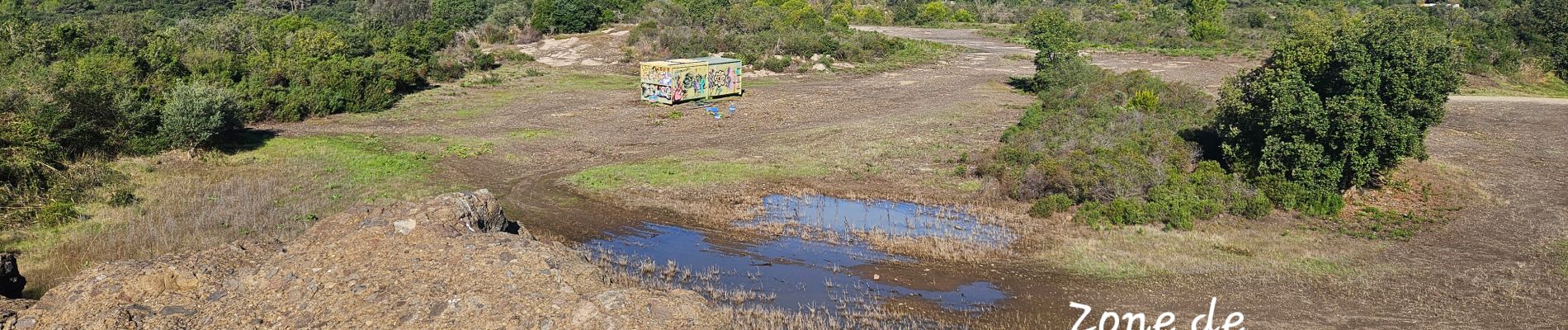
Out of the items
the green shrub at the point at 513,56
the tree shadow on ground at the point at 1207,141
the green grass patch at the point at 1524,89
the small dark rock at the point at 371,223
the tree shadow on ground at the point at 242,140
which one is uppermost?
the small dark rock at the point at 371,223

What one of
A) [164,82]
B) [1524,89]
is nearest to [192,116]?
[164,82]

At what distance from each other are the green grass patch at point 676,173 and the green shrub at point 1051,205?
247 inches

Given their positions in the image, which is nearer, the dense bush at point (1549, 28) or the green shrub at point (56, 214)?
the green shrub at point (56, 214)

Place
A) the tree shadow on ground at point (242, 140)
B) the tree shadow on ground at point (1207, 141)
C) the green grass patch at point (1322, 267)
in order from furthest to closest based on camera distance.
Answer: the tree shadow on ground at point (242, 140) → the tree shadow on ground at point (1207, 141) → the green grass patch at point (1322, 267)

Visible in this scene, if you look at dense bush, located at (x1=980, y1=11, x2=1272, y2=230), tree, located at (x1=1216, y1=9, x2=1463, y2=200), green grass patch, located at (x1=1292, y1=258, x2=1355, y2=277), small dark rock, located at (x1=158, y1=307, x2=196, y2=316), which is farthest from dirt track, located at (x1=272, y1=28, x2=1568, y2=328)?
small dark rock, located at (x1=158, y1=307, x2=196, y2=316)

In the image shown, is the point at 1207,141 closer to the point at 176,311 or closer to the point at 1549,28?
the point at 176,311

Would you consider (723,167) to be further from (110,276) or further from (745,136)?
(110,276)

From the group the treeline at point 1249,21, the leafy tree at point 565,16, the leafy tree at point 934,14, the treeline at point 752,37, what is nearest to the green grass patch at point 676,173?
the treeline at point 1249,21

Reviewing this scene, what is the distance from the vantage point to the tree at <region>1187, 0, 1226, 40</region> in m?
73.2

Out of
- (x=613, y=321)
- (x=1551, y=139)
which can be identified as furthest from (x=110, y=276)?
(x=1551, y=139)

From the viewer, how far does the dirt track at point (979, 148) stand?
50.9 feet

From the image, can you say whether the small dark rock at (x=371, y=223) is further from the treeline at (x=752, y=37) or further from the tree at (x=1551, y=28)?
the tree at (x=1551, y=28)

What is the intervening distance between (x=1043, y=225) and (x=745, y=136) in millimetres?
13340

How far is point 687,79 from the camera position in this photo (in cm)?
3962
